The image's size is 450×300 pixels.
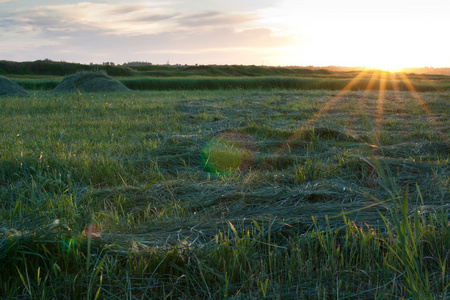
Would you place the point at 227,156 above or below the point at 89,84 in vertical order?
below

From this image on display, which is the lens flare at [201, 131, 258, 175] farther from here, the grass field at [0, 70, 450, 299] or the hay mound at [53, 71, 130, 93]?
the hay mound at [53, 71, 130, 93]

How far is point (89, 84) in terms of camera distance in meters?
13.6

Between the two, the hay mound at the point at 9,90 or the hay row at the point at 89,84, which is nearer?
the hay mound at the point at 9,90

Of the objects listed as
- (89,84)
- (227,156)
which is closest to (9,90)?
(89,84)

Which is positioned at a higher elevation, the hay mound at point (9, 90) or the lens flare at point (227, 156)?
the hay mound at point (9, 90)

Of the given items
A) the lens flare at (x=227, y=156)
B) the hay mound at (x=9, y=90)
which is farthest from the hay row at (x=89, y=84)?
the lens flare at (x=227, y=156)

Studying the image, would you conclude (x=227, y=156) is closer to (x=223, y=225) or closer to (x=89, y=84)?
(x=223, y=225)

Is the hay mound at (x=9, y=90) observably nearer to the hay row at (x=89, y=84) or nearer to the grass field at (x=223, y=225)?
the hay row at (x=89, y=84)

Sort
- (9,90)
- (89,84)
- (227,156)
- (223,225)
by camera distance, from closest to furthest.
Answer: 1. (223,225)
2. (227,156)
3. (9,90)
4. (89,84)

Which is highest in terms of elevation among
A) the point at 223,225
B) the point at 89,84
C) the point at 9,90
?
the point at 89,84

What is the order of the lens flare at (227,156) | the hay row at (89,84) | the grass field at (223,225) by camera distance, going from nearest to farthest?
the grass field at (223,225)
the lens flare at (227,156)
the hay row at (89,84)

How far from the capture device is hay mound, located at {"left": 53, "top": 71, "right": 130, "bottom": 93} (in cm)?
1323

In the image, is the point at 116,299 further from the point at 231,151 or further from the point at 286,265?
the point at 231,151

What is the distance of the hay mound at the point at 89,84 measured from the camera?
13.2 meters
